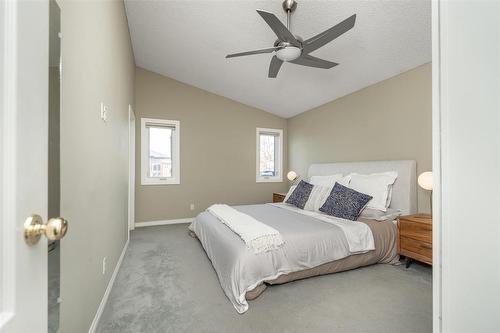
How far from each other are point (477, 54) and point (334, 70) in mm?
2902

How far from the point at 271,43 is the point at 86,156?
2.47 m

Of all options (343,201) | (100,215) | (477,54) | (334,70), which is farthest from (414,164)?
(100,215)

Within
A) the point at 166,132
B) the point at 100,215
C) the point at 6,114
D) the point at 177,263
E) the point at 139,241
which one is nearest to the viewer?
the point at 6,114

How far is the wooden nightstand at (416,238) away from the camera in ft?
7.80

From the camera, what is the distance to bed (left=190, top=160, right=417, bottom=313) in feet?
6.55

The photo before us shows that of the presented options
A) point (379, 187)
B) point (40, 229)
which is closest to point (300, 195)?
point (379, 187)

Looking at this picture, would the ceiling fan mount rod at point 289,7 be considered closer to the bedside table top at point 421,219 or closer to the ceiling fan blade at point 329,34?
the ceiling fan blade at point 329,34

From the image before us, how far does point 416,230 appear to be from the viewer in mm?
2488

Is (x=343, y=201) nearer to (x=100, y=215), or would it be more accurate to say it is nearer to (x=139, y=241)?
(x=100, y=215)

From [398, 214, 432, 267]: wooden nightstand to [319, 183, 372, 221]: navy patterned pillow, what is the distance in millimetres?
444

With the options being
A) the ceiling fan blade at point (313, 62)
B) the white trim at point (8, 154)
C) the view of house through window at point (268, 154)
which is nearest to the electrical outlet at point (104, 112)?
the white trim at point (8, 154)

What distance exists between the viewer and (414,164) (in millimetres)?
2934

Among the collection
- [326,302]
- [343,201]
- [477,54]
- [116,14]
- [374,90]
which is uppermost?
[116,14]

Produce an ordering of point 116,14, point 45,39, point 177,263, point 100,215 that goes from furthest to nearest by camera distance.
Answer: point 177,263, point 116,14, point 100,215, point 45,39
